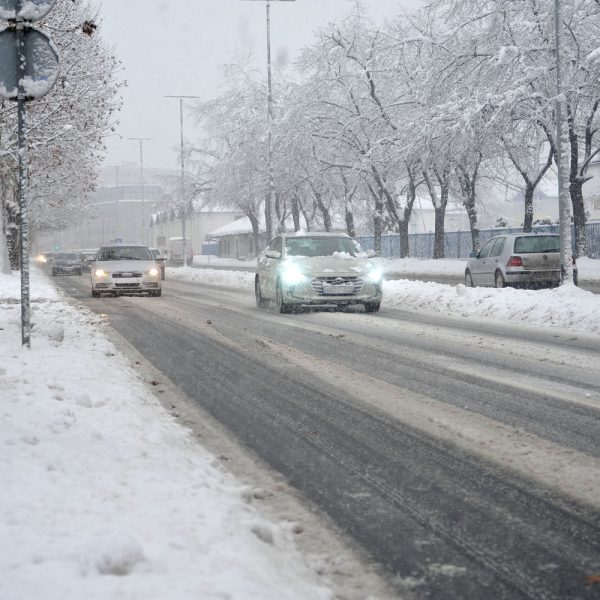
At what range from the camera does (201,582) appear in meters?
2.68

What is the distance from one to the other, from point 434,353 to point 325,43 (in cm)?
3164

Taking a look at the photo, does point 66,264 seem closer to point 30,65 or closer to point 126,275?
point 126,275

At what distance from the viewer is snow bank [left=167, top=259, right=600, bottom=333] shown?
43.7 feet

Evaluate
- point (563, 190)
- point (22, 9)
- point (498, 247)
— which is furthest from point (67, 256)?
point (22, 9)

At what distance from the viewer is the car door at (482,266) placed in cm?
1991

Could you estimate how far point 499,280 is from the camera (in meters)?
19.0

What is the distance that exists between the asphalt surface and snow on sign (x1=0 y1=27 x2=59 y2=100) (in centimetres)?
314

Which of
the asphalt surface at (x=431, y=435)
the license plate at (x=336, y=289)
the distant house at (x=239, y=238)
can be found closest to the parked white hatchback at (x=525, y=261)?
the license plate at (x=336, y=289)

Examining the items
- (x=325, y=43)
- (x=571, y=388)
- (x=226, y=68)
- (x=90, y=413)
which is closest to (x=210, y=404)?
(x=90, y=413)

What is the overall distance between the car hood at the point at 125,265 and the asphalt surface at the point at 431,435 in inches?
441

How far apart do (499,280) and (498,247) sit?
86cm

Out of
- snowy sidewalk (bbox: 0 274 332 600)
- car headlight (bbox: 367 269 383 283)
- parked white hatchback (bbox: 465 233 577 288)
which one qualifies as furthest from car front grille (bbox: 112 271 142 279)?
snowy sidewalk (bbox: 0 274 332 600)

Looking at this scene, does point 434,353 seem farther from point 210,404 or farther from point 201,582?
point 201,582

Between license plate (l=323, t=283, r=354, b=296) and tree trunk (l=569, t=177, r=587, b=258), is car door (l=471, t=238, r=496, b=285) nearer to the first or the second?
license plate (l=323, t=283, r=354, b=296)
